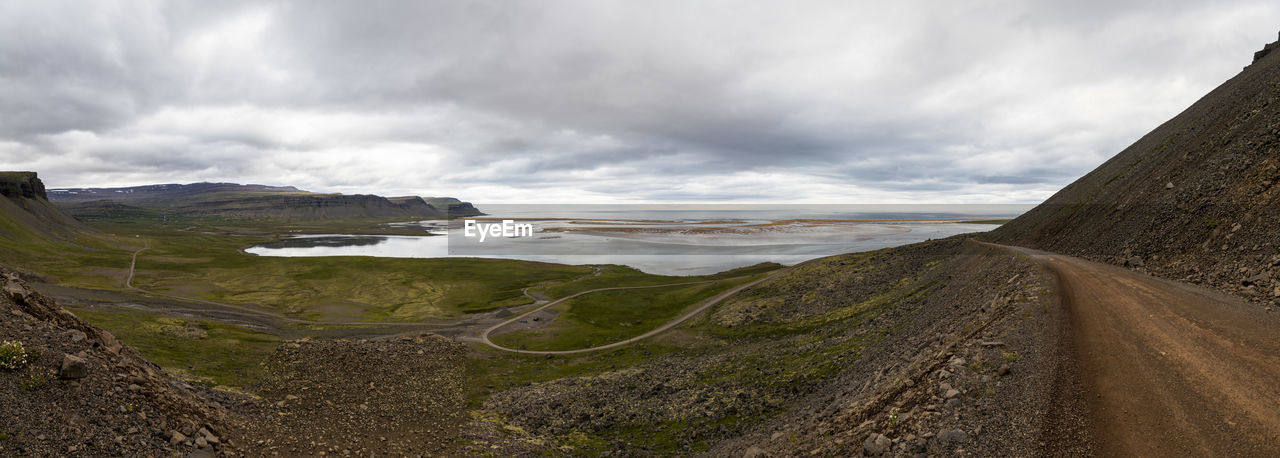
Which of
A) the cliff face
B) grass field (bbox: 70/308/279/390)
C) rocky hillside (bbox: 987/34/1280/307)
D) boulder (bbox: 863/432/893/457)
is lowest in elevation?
grass field (bbox: 70/308/279/390)

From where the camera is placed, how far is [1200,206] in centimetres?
3112

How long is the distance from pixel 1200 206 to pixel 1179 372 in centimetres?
2675

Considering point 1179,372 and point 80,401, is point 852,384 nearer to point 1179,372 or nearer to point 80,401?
point 1179,372

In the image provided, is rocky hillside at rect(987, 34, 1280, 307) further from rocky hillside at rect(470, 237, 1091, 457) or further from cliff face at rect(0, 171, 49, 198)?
cliff face at rect(0, 171, 49, 198)

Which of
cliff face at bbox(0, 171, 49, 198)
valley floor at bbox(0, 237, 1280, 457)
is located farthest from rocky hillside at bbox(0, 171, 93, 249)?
valley floor at bbox(0, 237, 1280, 457)

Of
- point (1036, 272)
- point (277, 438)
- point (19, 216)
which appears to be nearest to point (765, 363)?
point (1036, 272)

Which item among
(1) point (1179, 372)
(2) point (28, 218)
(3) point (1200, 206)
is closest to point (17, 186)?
(2) point (28, 218)

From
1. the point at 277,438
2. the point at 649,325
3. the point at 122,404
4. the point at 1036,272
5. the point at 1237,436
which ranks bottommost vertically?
the point at 649,325

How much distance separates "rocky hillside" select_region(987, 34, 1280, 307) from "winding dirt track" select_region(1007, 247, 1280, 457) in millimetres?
4332

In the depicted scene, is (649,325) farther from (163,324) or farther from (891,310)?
(163,324)

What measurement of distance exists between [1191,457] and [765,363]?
2680cm

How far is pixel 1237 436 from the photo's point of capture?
11430 millimetres

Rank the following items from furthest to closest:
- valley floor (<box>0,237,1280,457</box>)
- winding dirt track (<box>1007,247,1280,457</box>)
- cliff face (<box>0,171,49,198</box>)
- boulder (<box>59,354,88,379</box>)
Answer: cliff face (<box>0,171,49,198</box>) → boulder (<box>59,354,88,379</box>) → valley floor (<box>0,237,1280,457</box>) → winding dirt track (<box>1007,247,1280,457</box>)

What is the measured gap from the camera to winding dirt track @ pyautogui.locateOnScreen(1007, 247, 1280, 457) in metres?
11.7
